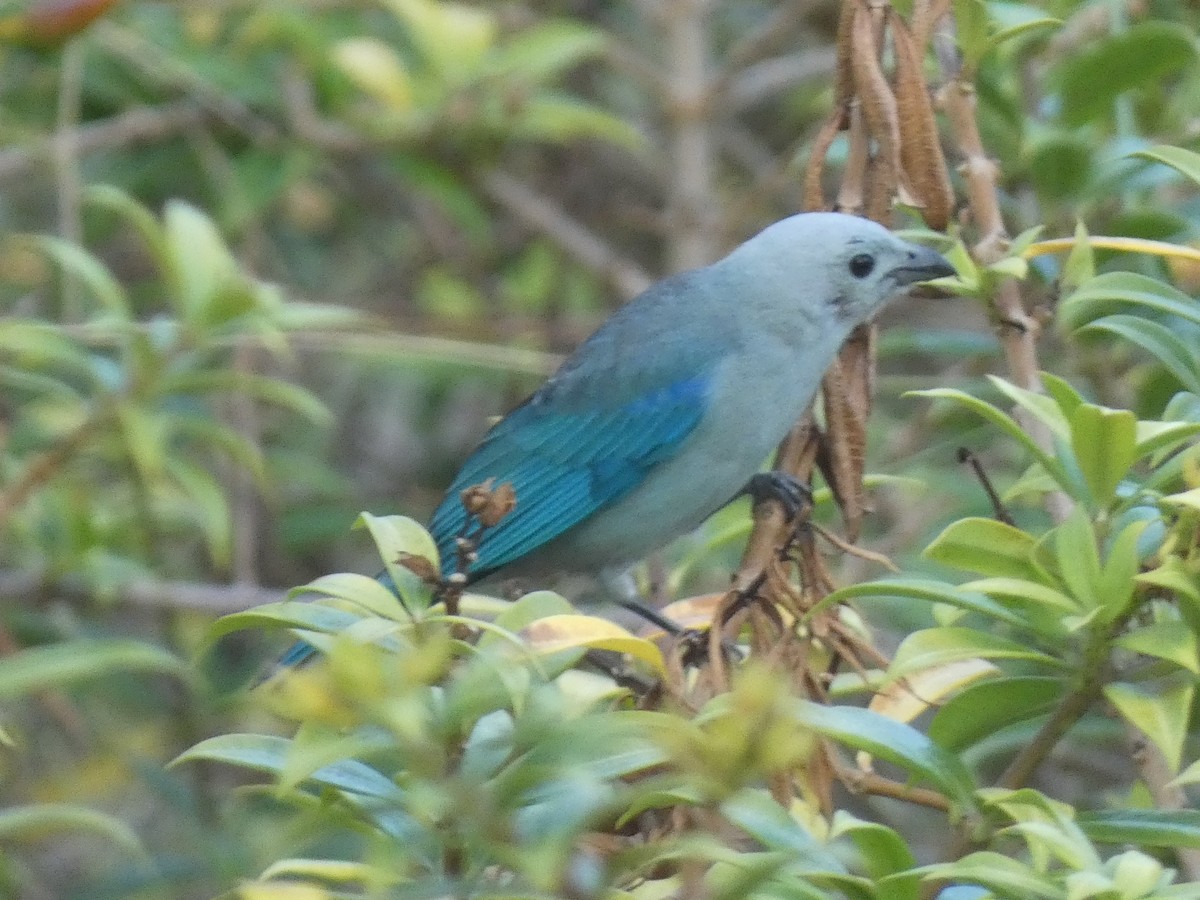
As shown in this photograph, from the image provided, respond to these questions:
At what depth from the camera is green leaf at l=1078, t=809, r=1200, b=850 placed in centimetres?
179

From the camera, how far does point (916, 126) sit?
2.29 m

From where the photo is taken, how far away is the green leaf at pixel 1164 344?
2.17 m

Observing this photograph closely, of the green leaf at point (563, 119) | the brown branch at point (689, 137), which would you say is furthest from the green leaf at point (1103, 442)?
the brown branch at point (689, 137)

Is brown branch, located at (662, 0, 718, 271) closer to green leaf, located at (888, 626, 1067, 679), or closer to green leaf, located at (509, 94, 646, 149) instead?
green leaf, located at (509, 94, 646, 149)

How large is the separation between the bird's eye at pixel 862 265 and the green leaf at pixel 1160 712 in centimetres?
119

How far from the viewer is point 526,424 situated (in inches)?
144

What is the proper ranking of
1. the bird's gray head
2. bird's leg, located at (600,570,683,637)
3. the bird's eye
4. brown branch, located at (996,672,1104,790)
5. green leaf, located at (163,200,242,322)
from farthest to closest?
green leaf, located at (163,200,242,322)
bird's leg, located at (600,570,683,637)
the bird's eye
the bird's gray head
brown branch, located at (996,672,1104,790)

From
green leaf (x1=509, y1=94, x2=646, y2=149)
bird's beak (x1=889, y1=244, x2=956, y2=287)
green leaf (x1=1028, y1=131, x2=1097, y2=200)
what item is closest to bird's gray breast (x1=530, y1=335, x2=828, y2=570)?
bird's beak (x1=889, y1=244, x2=956, y2=287)

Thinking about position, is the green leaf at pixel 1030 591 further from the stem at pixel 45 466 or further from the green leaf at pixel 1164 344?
the stem at pixel 45 466

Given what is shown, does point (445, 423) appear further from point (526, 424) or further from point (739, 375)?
point (739, 375)

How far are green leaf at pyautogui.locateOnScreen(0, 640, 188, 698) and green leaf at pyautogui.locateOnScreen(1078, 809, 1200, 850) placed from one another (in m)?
1.85

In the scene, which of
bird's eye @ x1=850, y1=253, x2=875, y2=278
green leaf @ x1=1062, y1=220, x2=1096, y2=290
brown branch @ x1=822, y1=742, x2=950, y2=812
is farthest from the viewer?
bird's eye @ x1=850, y1=253, x2=875, y2=278

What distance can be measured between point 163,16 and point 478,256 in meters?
1.20

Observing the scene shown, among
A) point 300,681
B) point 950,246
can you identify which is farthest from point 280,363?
point 300,681
